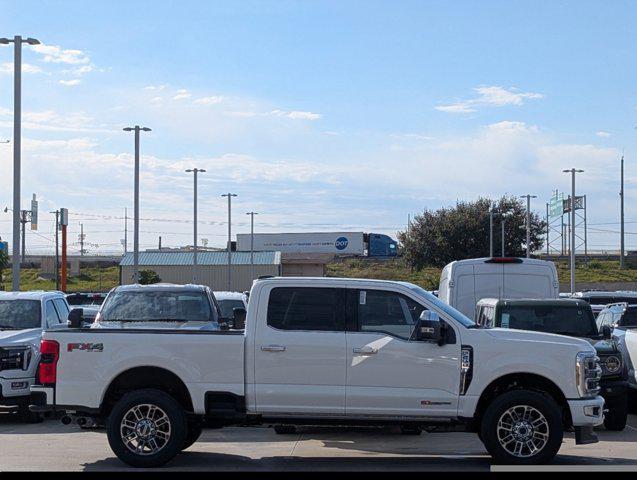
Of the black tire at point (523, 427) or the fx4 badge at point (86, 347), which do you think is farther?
the fx4 badge at point (86, 347)

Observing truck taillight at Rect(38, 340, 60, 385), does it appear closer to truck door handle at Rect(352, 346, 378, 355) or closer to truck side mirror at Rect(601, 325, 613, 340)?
truck door handle at Rect(352, 346, 378, 355)

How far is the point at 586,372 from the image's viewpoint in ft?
32.7

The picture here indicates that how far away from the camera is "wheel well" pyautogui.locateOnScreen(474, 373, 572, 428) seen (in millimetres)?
10008

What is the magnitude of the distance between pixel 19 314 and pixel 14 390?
82.6 inches

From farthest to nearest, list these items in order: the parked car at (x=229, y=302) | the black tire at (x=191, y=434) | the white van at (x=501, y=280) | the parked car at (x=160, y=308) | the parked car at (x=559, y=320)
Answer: the parked car at (x=229, y=302), the white van at (x=501, y=280), the parked car at (x=160, y=308), the parked car at (x=559, y=320), the black tire at (x=191, y=434)

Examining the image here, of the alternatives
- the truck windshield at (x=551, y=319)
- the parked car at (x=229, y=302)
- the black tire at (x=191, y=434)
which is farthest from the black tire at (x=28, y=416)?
the truck windshield at (x=551, y=319)

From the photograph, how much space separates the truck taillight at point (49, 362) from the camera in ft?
33.1

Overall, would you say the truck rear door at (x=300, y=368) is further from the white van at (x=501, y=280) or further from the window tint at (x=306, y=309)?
the white van at (x=501, y=280)

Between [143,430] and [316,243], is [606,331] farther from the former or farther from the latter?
[316,243]

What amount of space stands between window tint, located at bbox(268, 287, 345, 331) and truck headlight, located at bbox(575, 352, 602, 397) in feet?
8.24

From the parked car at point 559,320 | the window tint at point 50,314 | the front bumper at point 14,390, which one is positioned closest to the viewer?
the parked car at point 559,320

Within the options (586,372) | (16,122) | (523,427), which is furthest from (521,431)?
(16,122)

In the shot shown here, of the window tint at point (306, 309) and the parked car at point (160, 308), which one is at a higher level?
the window tint at point (306, 309)

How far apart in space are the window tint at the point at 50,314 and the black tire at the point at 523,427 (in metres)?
8.80
